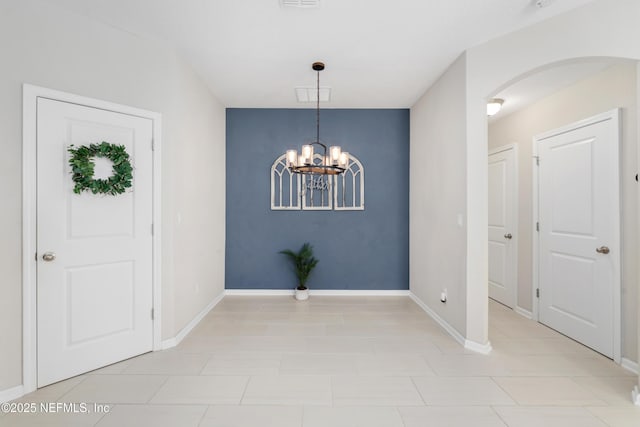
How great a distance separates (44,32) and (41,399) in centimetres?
255

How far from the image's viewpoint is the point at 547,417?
6.39 ft

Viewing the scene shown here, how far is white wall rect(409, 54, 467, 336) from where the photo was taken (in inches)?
121

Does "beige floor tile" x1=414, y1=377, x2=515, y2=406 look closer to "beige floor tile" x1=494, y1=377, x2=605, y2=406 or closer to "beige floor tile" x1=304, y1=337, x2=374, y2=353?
"beige floor tile" x1=494, y1=377, x2=605, y2=406

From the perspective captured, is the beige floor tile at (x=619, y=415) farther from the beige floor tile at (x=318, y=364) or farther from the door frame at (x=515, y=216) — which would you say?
the door frame at (x=515, y=216)

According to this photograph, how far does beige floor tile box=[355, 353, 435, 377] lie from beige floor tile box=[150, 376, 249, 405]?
0.94 m

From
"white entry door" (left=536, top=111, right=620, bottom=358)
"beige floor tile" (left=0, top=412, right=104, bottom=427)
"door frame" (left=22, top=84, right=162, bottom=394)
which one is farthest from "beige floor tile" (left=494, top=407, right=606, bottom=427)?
"door frame" (left=22, top=84, right=162, bottom=394)

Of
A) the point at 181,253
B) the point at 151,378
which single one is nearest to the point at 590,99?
the point at 181,253

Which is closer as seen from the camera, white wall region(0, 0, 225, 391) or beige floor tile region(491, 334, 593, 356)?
white wall region(0, 0, 225, 391)

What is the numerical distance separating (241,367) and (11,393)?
59.0 inches

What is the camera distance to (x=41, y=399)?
211cm

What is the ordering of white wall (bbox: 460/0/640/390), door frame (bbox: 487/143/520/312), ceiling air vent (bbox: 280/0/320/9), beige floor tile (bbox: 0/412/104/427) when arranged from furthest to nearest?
door frame (bbox: 487/143/520/312) → ceiling air vent (bbox: 280/0/320/9) → white wall (bbox: 460/0/640/390) → beige floor tile (bbox: 0/412/104/427)

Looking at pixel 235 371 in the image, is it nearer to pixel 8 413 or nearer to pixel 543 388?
pixel 8 413

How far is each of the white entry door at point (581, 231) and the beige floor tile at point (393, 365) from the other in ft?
5.63

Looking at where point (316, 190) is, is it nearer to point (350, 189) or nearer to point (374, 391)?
point (350, 189)
